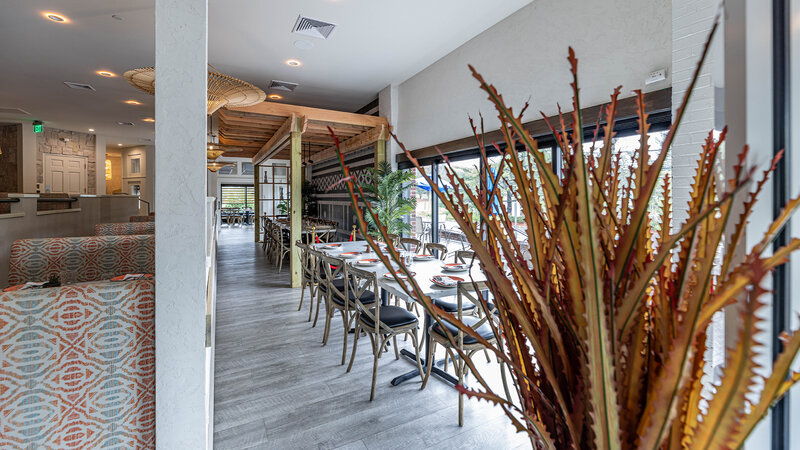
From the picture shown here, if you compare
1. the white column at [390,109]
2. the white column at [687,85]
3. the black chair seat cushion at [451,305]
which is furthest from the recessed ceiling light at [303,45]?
the white column at [687,85]

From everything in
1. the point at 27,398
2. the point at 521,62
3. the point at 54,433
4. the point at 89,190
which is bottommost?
the point at 54,433

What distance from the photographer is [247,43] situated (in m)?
4.25

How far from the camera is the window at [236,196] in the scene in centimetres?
1578

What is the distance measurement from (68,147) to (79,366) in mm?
11391

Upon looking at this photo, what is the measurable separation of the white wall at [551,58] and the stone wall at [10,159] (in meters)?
9.82

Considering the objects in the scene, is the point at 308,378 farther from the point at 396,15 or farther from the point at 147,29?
the point at 147,29

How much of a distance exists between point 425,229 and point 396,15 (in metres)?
3.00

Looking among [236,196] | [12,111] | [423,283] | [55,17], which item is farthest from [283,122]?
[236,196]

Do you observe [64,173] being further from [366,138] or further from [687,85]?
[687,85]

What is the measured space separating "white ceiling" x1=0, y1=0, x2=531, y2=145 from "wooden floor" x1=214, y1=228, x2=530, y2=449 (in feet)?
10.3

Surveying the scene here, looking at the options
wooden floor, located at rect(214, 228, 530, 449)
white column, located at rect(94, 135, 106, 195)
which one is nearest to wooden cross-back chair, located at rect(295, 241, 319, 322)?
wooden floor, located at rect(214, 228, 530, 449)

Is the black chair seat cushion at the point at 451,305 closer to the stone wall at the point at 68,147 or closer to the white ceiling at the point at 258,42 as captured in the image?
the white ceiling at the point at 258,42

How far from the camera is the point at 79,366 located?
1315 millimetres

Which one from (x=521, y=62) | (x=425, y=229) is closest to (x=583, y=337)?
(x=521, y=62)
